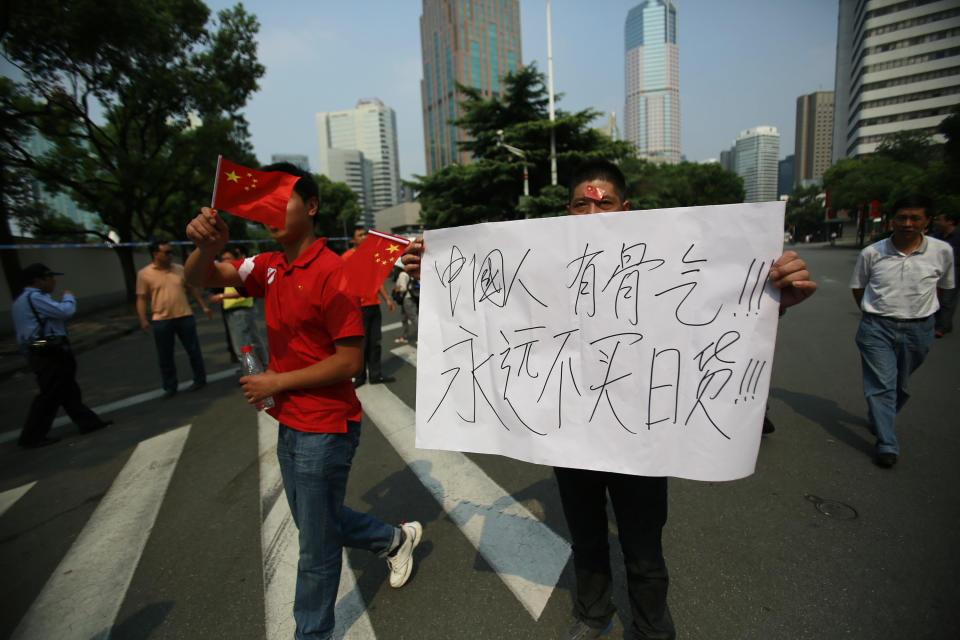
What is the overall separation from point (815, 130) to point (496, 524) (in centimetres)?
19329

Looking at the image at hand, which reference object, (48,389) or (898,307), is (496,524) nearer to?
(898,307)

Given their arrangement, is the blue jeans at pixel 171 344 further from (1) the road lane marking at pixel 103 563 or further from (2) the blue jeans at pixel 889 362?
(2) the blue jeans at pixel 889 362

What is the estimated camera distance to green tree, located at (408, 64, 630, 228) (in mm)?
20562

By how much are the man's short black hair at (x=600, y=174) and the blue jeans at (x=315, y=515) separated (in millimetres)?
1490

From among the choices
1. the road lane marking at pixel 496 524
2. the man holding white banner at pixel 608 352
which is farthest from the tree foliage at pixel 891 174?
the man holding white banner at pixel 608 352

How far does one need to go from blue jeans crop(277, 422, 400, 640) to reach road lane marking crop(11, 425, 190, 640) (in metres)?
1.30

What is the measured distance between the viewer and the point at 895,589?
6.98 feet

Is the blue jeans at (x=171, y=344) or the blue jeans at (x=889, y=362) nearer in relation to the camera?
the blue jeans at (x=889, y=362)

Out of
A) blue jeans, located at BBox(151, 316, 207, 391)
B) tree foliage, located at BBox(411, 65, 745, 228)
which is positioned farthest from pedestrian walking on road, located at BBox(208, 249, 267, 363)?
tree foliage, located at BBox(411, 65, 745, 228)

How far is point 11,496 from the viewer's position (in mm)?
3703

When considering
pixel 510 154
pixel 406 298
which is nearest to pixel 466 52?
pixel 510 154

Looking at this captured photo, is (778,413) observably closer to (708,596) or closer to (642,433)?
(708,596)

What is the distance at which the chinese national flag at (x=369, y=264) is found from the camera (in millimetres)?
1757

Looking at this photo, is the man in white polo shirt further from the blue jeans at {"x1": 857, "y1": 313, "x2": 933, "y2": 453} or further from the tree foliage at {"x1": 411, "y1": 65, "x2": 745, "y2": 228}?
the tree foliage at {"x1": 411, "y1": 65, "x2": 745, "y2": 228}
